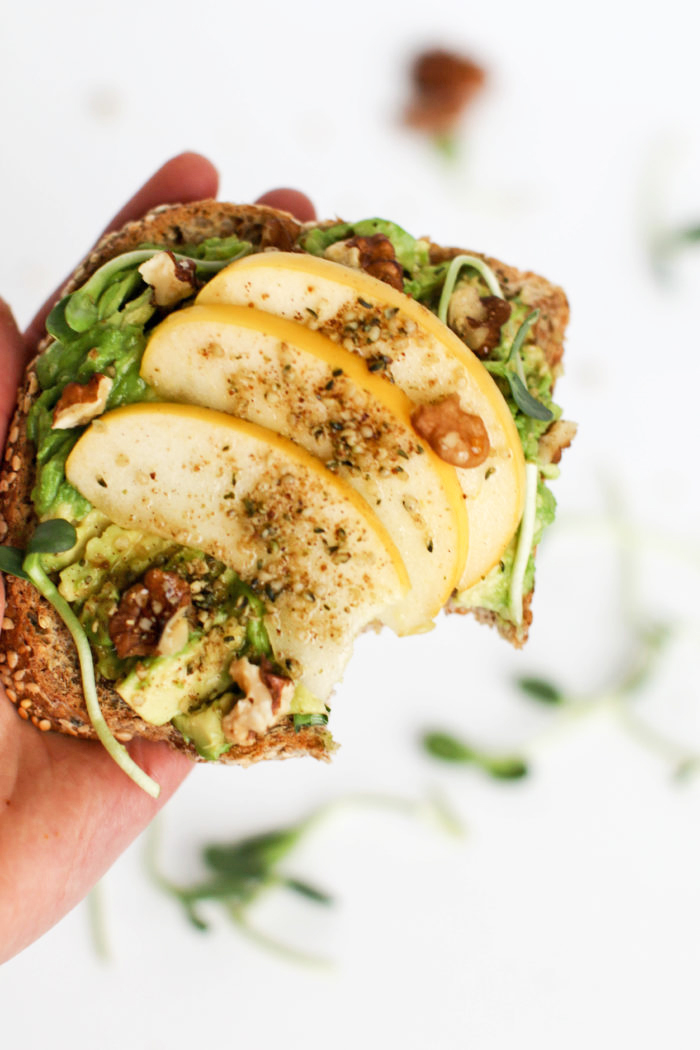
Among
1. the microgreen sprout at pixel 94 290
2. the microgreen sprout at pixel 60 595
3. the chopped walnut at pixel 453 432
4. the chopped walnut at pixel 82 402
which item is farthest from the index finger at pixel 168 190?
the chopped walnut at pixel 453 432

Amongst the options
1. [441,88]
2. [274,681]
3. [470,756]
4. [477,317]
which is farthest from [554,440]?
[441,88]

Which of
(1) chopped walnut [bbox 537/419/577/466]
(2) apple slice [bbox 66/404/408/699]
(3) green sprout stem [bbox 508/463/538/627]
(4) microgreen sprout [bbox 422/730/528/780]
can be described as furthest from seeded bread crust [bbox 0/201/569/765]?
(4) microgreen sprout [bbox 422/730/528/780]

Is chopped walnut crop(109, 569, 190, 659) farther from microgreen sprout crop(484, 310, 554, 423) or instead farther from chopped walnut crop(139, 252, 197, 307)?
microgreen sprout crop(484, 310, 554, 423)

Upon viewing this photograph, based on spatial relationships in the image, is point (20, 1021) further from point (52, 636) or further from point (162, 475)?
point (162, 475)

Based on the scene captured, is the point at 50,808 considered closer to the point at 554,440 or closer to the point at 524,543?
the point at 524,543

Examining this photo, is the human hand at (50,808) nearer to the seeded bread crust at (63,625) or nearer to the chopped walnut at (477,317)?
the seeded bread crust at (63,625)
